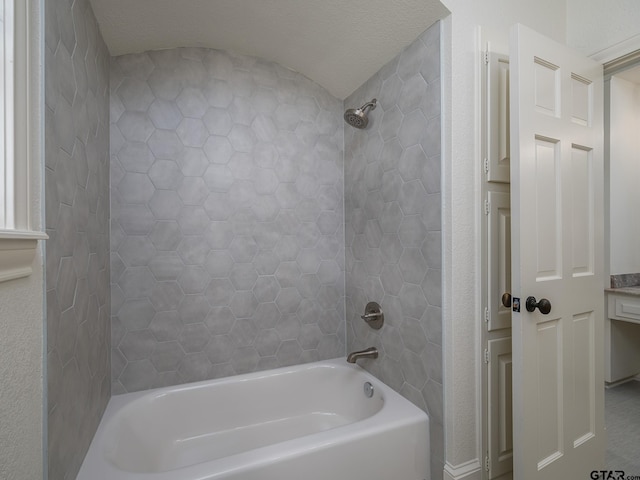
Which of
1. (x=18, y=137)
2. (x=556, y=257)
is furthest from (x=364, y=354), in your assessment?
(x=18, y=137)

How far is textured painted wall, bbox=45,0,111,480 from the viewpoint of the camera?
0.89 meters

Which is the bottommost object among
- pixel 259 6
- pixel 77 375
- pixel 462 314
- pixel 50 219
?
pixel 77 375

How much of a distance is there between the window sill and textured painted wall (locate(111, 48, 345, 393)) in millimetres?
1021

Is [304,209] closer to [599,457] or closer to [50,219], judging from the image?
[50,219]

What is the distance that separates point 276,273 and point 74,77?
1336mm

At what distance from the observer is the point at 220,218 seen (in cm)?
186

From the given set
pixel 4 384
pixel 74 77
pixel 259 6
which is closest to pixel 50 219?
pixel 4 384

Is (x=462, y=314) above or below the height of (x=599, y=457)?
above

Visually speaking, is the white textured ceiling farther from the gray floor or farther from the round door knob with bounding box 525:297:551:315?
the gray floor

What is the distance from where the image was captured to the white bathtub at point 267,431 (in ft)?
3.76

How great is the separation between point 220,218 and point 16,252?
1221mm

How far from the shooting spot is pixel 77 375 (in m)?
1.09

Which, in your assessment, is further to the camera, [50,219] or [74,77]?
[74,77]

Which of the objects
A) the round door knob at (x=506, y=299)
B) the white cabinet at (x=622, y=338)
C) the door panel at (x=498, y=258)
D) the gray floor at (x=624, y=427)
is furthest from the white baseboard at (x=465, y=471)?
the white cabinet at (x=622, y=338)
